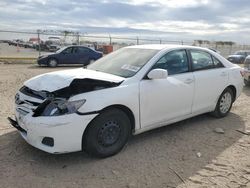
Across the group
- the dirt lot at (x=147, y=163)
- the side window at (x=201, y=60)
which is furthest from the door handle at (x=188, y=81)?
the dirt lot at (x=147, y=163)

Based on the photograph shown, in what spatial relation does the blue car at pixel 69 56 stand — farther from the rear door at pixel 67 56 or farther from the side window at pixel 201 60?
the side window at pixel 201 60

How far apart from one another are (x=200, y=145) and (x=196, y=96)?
0.99 meters

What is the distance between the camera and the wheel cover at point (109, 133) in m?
4.20

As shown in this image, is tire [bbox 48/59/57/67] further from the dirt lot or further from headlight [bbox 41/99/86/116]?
headlight [bbox 41/99/86/116]

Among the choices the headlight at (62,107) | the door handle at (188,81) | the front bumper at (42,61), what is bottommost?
the front bumper at (42,61)

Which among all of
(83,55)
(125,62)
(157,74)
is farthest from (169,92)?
(83,55)

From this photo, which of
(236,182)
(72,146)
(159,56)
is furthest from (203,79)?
(72,146)

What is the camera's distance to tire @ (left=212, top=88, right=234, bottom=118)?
6.24 meters

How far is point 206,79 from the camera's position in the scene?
5.69 metres

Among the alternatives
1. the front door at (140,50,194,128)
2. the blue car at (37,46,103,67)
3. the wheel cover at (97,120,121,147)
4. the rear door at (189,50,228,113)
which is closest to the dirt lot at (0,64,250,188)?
the wheel cover at (97,120,121,147)

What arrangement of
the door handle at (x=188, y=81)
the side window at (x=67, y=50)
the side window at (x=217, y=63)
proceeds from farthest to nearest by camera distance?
the side window at (x=67, y=50) < the side window at (x=217, y=63) < the door handle at (x=188, y=81)

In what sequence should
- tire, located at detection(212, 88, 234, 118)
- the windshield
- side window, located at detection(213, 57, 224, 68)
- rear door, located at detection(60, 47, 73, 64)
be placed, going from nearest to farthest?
1. the windshield
2. side window, located at detection(213, 57, 224, 68)
3. tire, located at detection(212, 88, 234, 118)
4. rear door, located at detection(60, 47, 73, 64)

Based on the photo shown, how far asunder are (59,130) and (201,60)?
3186mm

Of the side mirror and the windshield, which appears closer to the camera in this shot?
the side mirror
